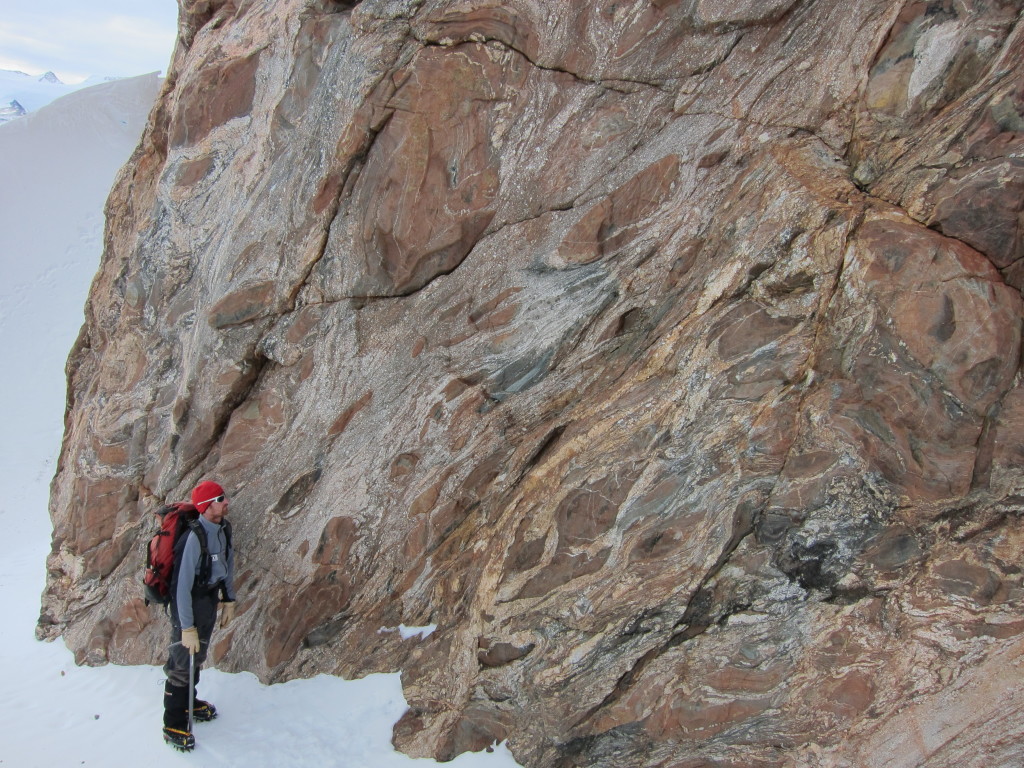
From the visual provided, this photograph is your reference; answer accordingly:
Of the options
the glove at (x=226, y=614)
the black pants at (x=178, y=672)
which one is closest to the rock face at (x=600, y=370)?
the glove at (x=226, y=614)

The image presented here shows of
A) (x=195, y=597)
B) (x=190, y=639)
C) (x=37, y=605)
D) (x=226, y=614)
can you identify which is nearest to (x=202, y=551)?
(x=195, y=597)

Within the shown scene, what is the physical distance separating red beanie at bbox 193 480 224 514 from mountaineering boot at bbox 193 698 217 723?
70.7 inches

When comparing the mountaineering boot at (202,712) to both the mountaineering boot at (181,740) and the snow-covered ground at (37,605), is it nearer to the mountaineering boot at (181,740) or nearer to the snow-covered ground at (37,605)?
the snow-covered ground at (37,605)

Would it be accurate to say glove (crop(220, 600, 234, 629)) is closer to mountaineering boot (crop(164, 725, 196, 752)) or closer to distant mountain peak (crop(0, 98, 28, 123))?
mountaineering boot (crop(164, 725, 196, 752))

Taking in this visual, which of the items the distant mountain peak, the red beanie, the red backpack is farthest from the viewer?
the distant mountain peak

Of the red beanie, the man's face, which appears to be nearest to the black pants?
the man's face

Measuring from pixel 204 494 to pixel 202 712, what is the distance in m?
2.01

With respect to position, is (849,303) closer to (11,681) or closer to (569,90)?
(569,90)

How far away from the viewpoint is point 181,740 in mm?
5688

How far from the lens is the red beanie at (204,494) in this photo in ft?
19.0

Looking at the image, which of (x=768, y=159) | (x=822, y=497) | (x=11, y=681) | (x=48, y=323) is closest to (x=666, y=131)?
(x=768, y=159)

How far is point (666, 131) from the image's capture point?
5883 mm

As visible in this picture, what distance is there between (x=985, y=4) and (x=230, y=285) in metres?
6.72

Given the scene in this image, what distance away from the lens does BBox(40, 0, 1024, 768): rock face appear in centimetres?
468
